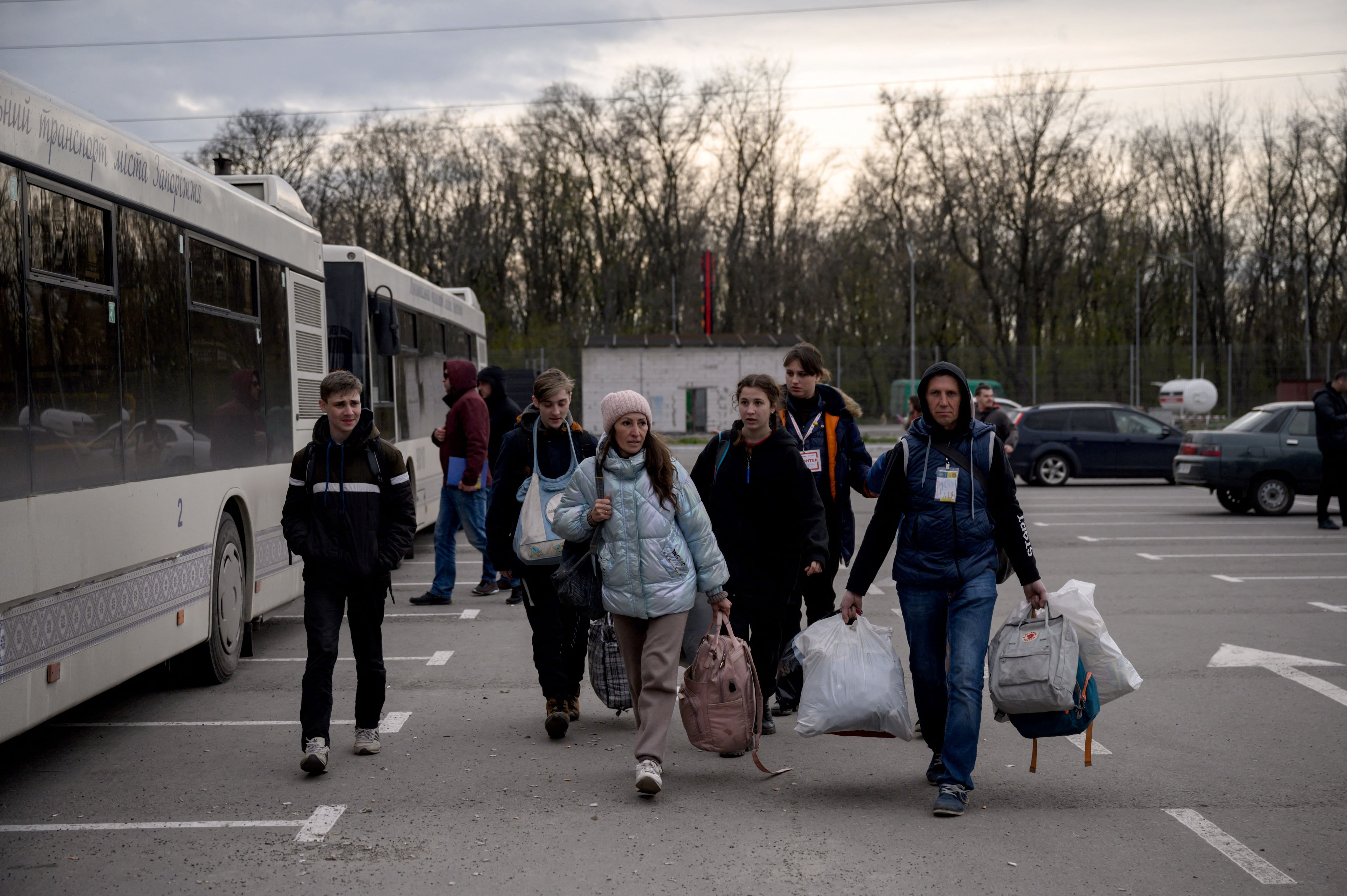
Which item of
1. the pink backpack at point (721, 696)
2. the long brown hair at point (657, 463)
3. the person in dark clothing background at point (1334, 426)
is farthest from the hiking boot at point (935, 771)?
the person in dark clothing background at point (1334, 426)

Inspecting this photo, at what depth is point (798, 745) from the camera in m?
6.11

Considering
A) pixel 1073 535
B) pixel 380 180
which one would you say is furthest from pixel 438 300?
pixel 380 180

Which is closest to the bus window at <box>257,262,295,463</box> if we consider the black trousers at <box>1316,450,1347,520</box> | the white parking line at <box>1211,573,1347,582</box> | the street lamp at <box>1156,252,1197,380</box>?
the white parking line at <box>1211,573,1347,582</box>

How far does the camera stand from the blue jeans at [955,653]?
16.5 feet

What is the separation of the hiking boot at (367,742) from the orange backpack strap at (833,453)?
246 cm

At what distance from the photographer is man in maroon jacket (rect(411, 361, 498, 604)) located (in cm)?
1077

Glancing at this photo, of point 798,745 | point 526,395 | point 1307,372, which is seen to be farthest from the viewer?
point 1307,372

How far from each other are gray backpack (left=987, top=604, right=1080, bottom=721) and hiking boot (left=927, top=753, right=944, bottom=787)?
0.44 metres

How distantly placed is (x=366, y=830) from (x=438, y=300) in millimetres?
12097

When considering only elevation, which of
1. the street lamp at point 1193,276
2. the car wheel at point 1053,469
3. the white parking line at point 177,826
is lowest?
the car wheel at point 1053,469

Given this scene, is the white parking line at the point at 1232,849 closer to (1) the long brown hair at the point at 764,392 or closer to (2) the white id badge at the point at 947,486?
(2) the white id badge at the point at 947,486

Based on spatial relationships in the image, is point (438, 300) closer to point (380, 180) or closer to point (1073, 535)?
point (1073, 535)

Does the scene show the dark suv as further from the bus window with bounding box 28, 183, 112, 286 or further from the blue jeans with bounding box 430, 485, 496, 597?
the bus window with bounding box 28, 183, 112, 286

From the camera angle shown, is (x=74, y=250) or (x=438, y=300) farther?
(x=438, y=300)
